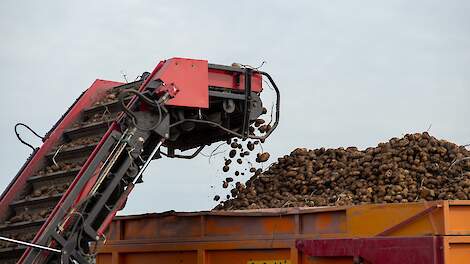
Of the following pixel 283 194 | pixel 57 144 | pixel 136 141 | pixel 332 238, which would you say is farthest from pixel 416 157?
pixel 57 144

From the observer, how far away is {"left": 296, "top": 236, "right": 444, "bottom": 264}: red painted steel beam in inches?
207

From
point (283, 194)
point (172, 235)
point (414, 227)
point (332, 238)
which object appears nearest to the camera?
point (414, 227)

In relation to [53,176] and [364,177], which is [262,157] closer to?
[364,177]

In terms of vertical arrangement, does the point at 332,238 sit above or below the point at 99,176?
below

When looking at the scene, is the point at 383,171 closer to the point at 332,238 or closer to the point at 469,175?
the point at 469,175

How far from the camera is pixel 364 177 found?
307 inches

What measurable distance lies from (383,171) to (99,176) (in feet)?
8.64

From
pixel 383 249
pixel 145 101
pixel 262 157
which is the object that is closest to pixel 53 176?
pixel 145 101

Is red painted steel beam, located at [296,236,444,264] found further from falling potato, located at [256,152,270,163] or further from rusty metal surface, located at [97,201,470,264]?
falling potato, located at [256,152,270,163]

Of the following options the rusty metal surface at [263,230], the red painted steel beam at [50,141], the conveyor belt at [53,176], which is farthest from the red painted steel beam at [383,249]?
the red painted steel beam at [50,141]

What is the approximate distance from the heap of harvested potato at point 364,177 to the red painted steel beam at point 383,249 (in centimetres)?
116

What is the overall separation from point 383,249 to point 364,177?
2286 millimetres

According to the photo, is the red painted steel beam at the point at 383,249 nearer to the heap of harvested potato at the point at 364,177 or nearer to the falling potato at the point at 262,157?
the heap of harvested potato at the point at 364,177

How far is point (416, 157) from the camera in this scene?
780cm
